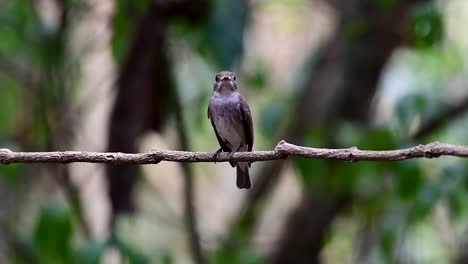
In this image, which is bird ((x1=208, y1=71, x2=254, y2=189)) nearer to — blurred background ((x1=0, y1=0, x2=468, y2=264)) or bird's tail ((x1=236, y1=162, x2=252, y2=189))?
bird's tail ((x1=236, y1=162, x2=252, y2=189))

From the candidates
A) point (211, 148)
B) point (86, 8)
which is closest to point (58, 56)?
point (86, 8)

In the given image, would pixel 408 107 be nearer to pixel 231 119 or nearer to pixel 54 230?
pixel 231 119

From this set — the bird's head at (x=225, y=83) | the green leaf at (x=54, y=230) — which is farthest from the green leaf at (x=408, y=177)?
the green leaf at (x=54, y=230)

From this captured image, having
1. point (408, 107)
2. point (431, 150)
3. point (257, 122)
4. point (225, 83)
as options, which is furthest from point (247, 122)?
point (431, 150)

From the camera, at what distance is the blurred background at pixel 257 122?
4902 millimetres

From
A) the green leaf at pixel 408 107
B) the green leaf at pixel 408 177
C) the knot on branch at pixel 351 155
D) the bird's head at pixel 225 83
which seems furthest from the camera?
the bird's head at pixel 225 83

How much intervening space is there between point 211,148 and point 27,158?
5811 mm

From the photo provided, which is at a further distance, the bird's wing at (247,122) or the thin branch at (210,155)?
the bird's wing at (247,122)

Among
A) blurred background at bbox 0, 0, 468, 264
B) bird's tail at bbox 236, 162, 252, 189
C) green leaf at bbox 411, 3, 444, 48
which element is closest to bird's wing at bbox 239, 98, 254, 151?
bird's tail at bbox 236, 162, 252, 189

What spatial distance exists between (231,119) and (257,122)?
1557 millimetres

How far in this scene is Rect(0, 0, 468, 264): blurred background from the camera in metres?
4.90

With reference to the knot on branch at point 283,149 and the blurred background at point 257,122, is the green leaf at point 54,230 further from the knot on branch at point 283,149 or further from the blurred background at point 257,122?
the knot on branch at point 283,149

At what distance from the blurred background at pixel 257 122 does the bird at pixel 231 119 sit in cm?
14

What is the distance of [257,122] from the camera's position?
6.54 meters
